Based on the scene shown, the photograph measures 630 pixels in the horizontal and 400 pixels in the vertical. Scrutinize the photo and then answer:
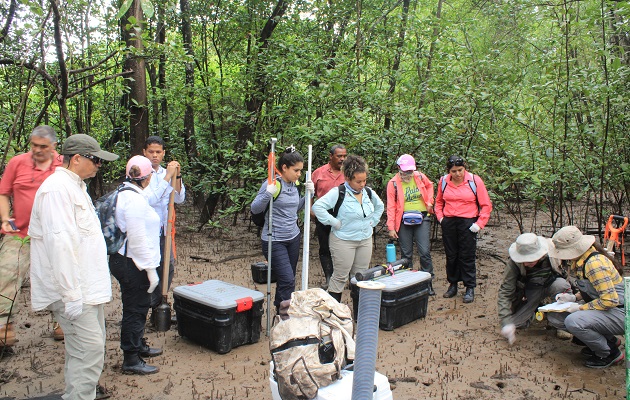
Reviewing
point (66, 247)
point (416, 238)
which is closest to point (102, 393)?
point (66, 247)

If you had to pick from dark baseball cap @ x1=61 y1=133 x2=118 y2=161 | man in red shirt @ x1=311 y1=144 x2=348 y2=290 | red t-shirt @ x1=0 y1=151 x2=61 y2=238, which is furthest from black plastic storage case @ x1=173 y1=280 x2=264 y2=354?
dark baseball cap @ x1=61 y1=133 x2=118 y2=161

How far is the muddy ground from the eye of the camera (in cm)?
430

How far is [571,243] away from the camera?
182 inches

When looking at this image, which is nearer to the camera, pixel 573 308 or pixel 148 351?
pixel 573 308

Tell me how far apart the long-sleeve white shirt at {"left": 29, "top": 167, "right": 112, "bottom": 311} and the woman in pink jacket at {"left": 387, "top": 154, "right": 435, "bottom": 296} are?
13.1 ft

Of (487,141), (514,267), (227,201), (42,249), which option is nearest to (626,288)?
(514,267)

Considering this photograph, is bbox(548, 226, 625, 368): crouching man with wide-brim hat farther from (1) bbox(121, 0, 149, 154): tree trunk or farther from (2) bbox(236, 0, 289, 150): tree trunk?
(1) bbox(121, 0, 149, 154): tree trunk

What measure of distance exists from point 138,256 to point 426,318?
11.3 ft

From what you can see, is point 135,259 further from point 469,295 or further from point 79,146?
point 469,295

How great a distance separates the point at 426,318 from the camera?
6137 millimetres

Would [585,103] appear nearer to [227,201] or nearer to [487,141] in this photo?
[487,141]

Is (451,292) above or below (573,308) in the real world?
below

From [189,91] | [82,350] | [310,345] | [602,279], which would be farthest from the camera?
[189,91]

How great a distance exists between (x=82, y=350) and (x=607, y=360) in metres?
4.35
